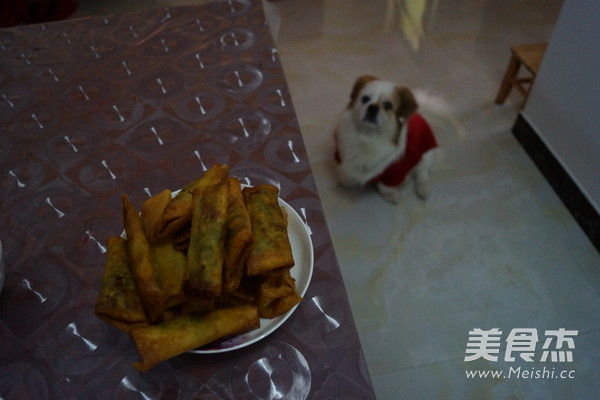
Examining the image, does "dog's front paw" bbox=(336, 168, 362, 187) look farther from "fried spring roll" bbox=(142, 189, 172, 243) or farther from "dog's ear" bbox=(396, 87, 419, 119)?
"fried spring roll" bbox=(142, 189, 172, 243)

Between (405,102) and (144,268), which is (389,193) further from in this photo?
(144,268)

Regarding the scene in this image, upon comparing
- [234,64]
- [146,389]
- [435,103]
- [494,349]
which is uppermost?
[234,64]

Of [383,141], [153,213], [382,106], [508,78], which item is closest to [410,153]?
[383,141]

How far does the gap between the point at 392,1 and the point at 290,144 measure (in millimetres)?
2003

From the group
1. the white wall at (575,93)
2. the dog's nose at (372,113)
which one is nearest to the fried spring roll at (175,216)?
the dog's nose at (372,113)

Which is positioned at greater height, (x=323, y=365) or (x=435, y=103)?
(x=323, y=365)

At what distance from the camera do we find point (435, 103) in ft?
5.96

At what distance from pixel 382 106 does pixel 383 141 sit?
13 cm

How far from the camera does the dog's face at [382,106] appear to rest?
1.19 meters

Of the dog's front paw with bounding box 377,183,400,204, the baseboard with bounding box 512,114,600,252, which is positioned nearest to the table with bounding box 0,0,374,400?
the dog's front paw with bounding box 377,183,400,204

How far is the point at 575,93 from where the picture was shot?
1.28 m

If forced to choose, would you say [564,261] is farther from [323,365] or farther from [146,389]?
[146,389]

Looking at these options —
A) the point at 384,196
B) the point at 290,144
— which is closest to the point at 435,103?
the point at 384,196

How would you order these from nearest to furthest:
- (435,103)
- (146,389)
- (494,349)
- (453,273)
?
(146,389)
(494,349)
(453,273)
(435,103)
